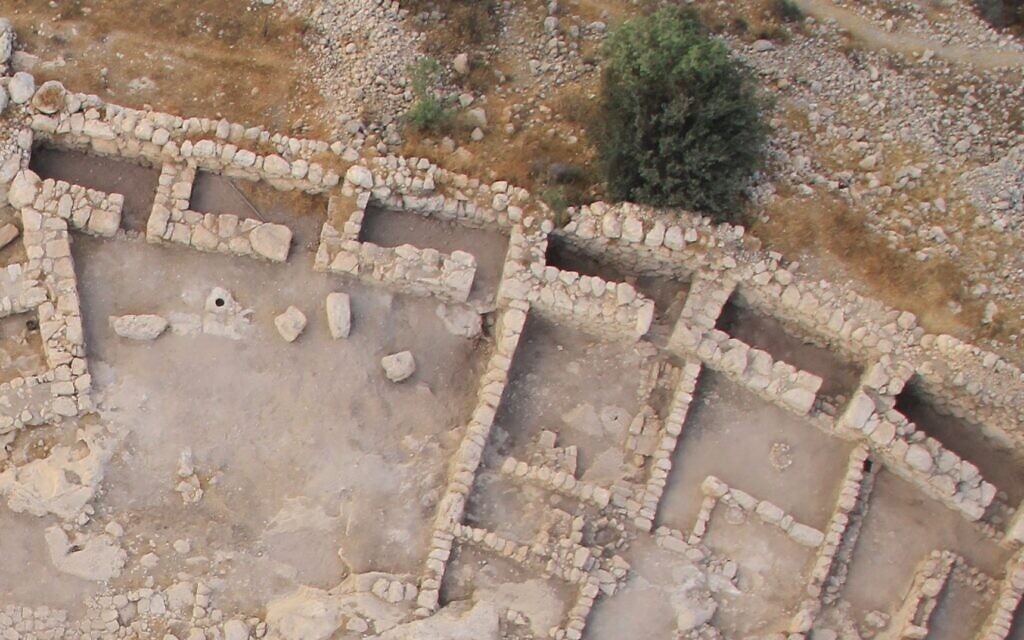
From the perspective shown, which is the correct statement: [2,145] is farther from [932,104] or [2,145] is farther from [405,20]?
[932,104]

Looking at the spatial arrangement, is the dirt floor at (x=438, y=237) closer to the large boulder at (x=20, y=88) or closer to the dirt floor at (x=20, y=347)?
the dirt floor at (x=20, y=347)

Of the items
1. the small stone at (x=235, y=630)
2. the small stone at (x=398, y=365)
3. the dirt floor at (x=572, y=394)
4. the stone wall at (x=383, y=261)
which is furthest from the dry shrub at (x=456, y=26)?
the small stone at (x=235, y=630)

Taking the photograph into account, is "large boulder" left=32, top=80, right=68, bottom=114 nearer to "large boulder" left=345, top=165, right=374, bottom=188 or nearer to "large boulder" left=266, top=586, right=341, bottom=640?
"large boulder" left=345, top=165, right=374, bottom=188

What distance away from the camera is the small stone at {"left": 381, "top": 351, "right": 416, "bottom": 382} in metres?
13.9

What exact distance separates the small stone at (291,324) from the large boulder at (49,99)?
461cm

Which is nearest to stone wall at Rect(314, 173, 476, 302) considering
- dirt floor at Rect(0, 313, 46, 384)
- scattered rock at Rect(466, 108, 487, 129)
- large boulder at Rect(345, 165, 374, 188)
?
large boulder at Rect(345, 165, 374, 188)

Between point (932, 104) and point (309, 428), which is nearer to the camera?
point (309, 428)

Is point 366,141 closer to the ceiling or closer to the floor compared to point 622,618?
closer to the ceiling

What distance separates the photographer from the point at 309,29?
15.4 meters

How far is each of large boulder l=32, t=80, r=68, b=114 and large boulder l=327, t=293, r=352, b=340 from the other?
499 cm

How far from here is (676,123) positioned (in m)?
13.8

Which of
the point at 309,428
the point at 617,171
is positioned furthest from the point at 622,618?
the point at 617,171

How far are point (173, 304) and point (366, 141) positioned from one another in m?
3.80

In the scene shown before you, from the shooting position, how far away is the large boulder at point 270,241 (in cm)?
1392
